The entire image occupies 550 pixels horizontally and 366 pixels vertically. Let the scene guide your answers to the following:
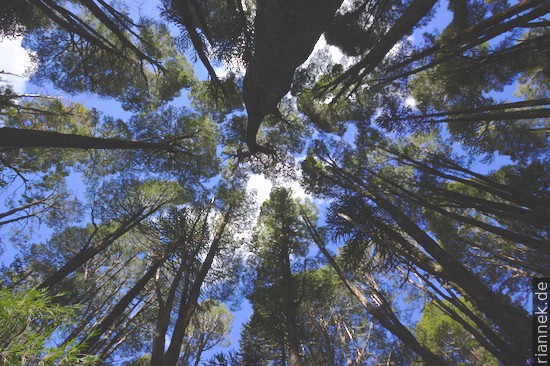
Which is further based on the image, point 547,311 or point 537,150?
point 537,150

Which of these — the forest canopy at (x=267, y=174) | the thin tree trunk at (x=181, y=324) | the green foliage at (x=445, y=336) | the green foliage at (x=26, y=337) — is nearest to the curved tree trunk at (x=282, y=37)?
the forest canopy at (x=267, y=174)

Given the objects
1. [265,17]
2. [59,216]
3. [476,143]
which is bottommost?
[59,216]

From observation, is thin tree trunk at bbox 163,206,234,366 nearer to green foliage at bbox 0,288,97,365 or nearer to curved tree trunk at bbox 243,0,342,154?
green foliage at bbox 0,288,97,365

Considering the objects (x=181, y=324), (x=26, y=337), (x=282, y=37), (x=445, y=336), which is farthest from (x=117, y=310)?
(x=445, y=336)

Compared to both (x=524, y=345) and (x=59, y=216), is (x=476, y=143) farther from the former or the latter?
(x=59, y=216)

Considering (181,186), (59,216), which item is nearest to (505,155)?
(181,186)

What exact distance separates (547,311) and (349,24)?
32.7 ft

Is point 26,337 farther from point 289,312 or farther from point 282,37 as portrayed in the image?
point 289,312

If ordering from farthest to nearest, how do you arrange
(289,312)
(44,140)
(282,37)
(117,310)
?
(289,312), (117,310), (44,140), (282,37)

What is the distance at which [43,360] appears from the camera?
6.81 ft

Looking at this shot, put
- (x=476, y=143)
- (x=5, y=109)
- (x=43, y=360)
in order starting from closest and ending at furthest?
(x=43, y=360), (x=476, y=143), (x=5, y=109)

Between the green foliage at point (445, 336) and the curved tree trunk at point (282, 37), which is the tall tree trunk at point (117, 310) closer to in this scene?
the curved tree trunk at point (282, 37)

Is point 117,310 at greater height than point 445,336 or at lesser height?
lesser

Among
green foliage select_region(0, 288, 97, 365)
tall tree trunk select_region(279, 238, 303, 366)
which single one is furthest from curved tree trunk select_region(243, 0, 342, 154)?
tall tree trunk select_region(279, 238, 303, 366)
